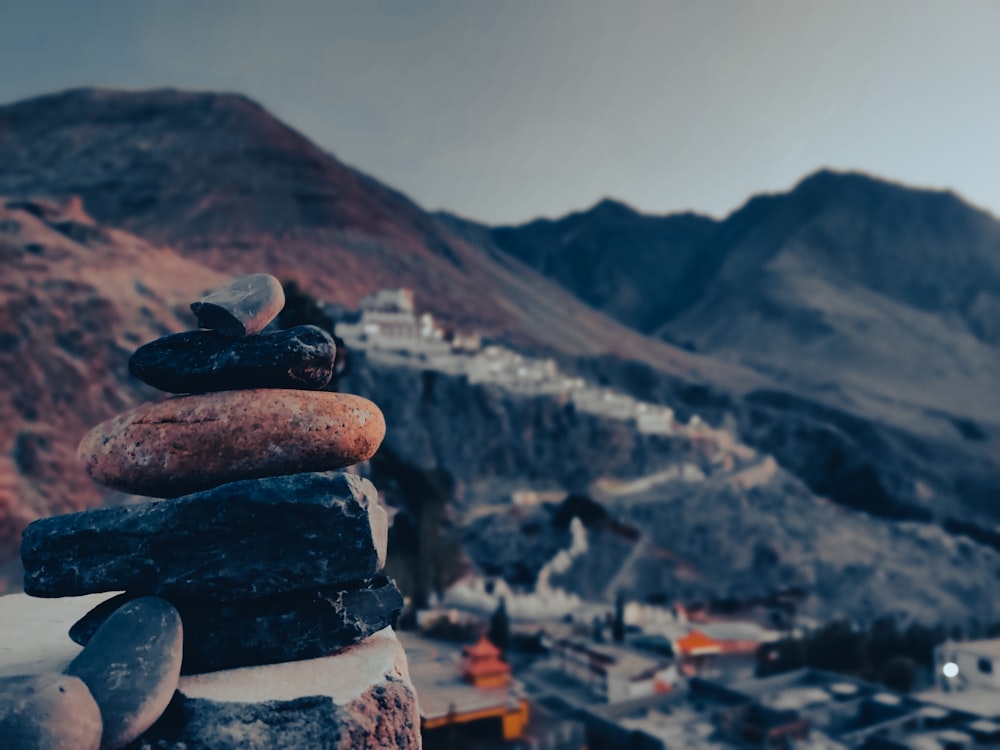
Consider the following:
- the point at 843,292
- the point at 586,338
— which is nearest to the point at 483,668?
the point at 586,338

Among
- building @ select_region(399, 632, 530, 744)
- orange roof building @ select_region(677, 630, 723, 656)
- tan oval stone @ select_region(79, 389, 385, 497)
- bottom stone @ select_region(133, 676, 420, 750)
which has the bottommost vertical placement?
orange roof building @ select_region(677, 630, 723, 656)

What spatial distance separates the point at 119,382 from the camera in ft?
126

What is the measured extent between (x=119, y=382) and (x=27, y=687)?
4013 cm

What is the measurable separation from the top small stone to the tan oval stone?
35 cm

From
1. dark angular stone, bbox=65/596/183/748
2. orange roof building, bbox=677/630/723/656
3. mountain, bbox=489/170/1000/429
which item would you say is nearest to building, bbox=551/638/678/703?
orange roof building, bbox=677/630/723/656

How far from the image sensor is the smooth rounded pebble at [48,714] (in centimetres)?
246

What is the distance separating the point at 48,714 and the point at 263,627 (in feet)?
2.85

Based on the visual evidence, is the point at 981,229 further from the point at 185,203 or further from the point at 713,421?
the point at 185,203

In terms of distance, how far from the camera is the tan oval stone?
3328 mm

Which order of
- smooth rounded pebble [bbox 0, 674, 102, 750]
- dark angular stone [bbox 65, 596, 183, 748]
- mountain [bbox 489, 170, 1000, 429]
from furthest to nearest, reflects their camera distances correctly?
1. mountain [bbox 489, 170, 1000, 429]
2. dark angular stone [bbox 65, 596, 183, 748]
3. smooth rounded pebble [bbox 0, 674, 102, 750]

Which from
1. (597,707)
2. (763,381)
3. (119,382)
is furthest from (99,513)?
(763,381)

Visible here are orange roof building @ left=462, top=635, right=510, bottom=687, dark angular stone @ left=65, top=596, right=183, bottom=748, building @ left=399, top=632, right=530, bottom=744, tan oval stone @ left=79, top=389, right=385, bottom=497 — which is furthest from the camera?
orange roof building @ left=462, top=635, right=510, bottom=687

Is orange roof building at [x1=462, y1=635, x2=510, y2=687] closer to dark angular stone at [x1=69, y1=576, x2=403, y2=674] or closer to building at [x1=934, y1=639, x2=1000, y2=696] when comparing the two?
dark angular stone at [x1=69, y1=576, x2=403, y2=674]

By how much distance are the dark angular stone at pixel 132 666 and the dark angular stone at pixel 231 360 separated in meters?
1.07
